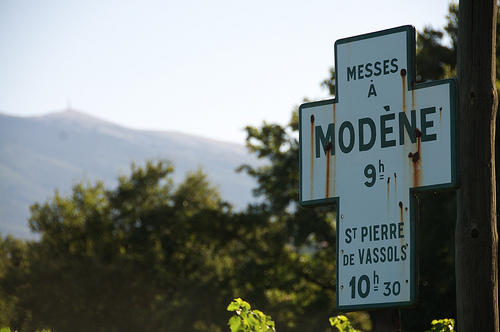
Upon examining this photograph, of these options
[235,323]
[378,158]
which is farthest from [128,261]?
[378,158]

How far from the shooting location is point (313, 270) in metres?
31.9

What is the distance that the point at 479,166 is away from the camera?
5.21 meters

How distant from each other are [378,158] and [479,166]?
1.23m

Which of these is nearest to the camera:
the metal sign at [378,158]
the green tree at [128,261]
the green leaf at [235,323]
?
the metal sign at [378,158]

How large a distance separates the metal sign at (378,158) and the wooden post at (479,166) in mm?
1063

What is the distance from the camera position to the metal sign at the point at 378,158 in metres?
4.18

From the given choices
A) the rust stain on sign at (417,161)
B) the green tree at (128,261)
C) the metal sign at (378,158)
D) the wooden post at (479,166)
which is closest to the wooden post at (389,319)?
the metal sign at (378,158)

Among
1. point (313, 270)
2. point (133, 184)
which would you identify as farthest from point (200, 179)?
point (313, 270)

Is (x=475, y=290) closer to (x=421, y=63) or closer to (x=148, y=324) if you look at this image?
(x=421, y=63)

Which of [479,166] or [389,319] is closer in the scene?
[389,319]

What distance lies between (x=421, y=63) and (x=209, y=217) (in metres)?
13.6

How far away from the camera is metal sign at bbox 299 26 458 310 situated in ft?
13.7

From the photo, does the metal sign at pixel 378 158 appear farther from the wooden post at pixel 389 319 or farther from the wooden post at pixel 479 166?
the wooden post at pixel 479 166

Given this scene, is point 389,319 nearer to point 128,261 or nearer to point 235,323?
point 235,323
